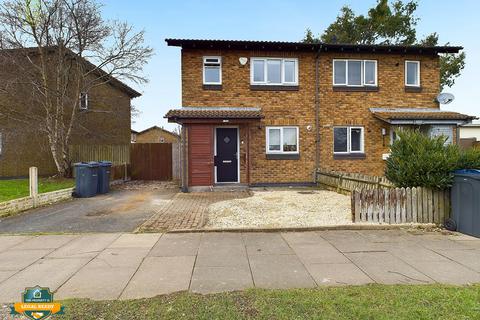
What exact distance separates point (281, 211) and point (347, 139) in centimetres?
748

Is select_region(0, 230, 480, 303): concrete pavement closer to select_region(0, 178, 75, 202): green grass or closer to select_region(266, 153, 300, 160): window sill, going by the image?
select_region(0, 178, 75, 202): green grass

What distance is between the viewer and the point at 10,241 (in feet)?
19.7

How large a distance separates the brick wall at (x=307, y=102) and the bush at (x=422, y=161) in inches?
258

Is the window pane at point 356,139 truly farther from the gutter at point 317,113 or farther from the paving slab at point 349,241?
the paving slab at point 349,241

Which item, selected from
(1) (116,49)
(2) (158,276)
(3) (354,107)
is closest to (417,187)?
(2) (158,276)

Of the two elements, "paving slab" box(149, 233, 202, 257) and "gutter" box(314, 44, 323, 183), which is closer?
"paving slab" box(149, 233, 202, 257)

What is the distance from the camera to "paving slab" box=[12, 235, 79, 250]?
5.62 metres

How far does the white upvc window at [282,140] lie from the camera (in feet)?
45.3

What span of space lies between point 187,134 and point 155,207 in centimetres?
413

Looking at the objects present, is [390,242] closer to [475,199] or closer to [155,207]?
[475,199]

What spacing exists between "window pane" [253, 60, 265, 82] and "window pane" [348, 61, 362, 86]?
4.10 meters

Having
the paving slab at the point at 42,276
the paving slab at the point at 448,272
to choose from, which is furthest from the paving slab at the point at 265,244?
the paving slab at the point at 42,276

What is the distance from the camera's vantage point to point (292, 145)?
45.8ft
